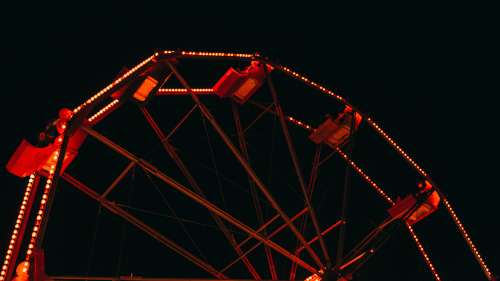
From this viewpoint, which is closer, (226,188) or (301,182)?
(301,182)

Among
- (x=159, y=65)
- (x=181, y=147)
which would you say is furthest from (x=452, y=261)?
(x=159, y=65)

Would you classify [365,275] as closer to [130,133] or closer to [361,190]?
[361,190]

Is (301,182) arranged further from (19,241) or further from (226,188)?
(226,188)

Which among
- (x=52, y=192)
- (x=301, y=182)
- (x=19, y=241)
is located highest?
(x=52, y=192)

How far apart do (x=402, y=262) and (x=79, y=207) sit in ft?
35.3

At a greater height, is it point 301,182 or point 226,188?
point 226,188

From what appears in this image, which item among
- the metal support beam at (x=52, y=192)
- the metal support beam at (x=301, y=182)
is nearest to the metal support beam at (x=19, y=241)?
the metal support beam at (x=52, y=192)

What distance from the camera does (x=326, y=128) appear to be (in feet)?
39.8

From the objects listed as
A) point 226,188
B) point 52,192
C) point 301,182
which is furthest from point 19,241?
point 226,188

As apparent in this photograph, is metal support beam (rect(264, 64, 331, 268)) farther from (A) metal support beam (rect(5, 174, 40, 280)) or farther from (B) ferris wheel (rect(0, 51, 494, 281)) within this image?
(A) metal support beam (rect(5, 174, 40, 280))

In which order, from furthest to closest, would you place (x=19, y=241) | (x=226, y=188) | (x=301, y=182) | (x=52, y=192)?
1. (x=226, y=188)
2. (x=301, y=182)
3. (x=19, y=241)
4. (x=52, y=192)

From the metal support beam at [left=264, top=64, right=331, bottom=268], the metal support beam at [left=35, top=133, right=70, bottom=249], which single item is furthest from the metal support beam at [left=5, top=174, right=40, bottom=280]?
the metal support beam at [left=264, top=64, right=331, bottom=268]

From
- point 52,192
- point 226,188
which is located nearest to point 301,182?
point 52,192

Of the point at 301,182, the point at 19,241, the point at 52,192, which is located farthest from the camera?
the point at 301,182
